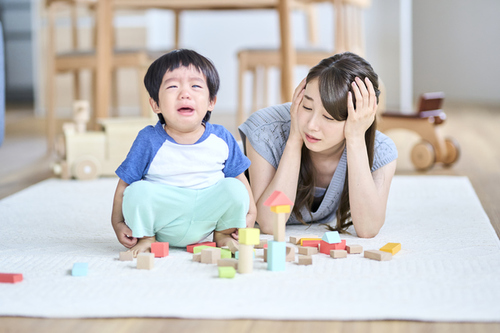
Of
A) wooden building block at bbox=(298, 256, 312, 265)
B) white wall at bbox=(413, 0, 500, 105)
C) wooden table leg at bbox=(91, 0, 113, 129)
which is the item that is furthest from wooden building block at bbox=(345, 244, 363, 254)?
white wall at bbox=(413, 0, 500, 105)

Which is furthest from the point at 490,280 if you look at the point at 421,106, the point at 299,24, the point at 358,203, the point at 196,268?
the point at 299,24

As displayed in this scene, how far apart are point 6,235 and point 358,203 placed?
81 centimetres

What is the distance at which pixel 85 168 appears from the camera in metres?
2.19

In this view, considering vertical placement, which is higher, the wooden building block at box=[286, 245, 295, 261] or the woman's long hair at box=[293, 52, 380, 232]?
the woman's long hair at box=[293, 52, 380, 232]

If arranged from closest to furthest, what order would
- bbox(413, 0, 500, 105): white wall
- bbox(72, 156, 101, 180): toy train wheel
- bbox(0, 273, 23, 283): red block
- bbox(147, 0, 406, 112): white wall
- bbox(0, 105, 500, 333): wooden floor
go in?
bbox(0, 105, 500, 333): wooden floor → bbox(0, 273, 23, 283): red block → bbox(72, 156, 101, 180): toy train wheel → bbox(147, 0, 406, 112): white wall → bbox(413, 0, 500, 105): white wall

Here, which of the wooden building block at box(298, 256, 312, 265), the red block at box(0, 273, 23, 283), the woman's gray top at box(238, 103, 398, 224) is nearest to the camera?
the red block at box(0, 273, 23, 283)

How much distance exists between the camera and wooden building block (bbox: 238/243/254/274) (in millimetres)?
1058

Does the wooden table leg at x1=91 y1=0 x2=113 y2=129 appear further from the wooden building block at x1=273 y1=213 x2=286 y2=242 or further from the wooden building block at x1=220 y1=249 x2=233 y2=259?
the wooden building block at x1=273 y1=213 x2=286 y2=242

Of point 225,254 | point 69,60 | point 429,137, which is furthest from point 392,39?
point 225,254

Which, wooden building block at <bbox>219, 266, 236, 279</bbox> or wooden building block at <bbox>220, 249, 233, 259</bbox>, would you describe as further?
wooden building block at <bbox>220, 249, 233, 259</bbox>

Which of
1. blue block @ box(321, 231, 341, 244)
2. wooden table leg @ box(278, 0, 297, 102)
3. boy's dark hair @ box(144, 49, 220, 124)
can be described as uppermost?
wooden table leg @ box(278, 0, 297, 102)

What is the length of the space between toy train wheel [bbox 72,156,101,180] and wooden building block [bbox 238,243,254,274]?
1269 mm

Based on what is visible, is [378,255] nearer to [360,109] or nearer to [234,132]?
[360,109]

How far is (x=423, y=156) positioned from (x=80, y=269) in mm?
1673
